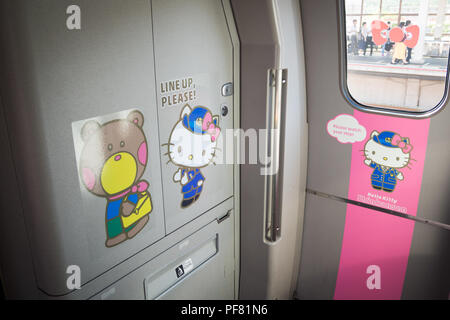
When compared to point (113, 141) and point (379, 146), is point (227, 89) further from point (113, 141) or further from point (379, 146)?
point (379, 146)

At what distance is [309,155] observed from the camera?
8.85 ft

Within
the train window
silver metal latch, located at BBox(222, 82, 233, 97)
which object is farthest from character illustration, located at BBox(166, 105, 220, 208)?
the train window

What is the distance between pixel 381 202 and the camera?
2.52 meters

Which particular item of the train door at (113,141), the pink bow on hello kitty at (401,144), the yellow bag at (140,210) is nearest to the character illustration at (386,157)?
the pink bow on hello kitty at (401,144)

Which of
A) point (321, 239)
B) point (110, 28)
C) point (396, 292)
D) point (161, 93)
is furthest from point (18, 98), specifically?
point (396, 292)

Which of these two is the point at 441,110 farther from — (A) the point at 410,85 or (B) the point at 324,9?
(B) the point at 324,9

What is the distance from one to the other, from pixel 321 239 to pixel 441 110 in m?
1.18

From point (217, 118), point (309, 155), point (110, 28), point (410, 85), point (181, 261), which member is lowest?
point (181, 261)

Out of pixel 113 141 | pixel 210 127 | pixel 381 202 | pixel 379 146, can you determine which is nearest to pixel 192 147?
pixel 210 127

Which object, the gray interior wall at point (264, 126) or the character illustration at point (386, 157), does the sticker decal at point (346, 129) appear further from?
the gray interior wall at point (264, 126)

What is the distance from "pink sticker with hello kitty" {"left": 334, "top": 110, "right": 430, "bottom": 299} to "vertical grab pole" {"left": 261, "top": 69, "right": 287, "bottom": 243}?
1.62 ft

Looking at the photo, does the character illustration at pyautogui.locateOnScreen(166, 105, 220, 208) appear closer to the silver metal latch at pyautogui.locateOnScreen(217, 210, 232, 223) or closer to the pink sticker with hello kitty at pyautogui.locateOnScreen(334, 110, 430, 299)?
the silver metal latch at pyautogui.locateOnScreen(217, 210, 232, 223)

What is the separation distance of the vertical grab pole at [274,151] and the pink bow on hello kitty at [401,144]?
26.2 inches

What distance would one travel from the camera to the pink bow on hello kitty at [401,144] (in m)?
2.33
